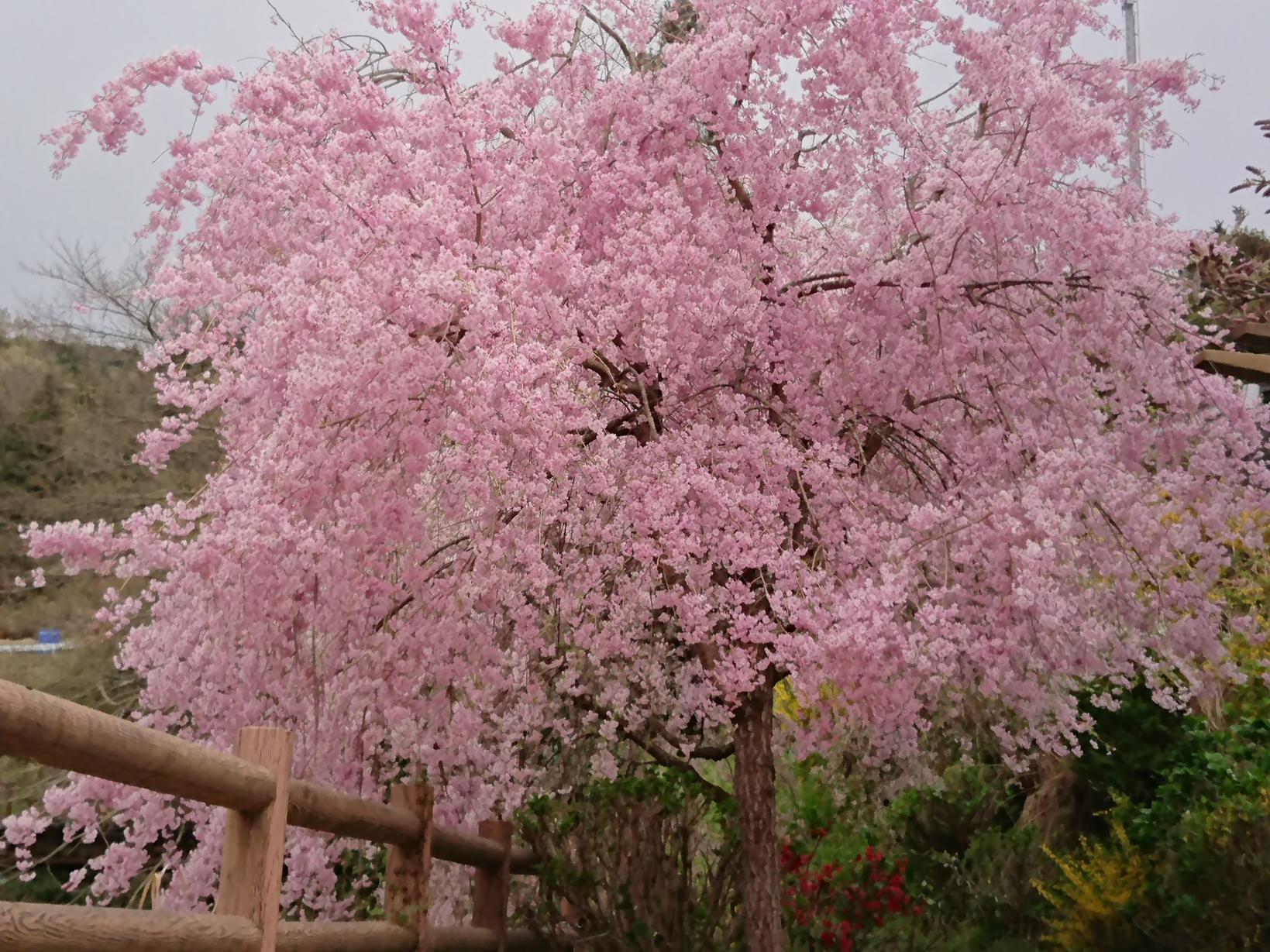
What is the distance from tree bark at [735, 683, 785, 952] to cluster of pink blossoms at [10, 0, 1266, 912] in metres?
0.25

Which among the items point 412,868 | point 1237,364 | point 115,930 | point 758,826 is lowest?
point 115,930

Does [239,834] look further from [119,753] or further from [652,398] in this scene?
[652,398]

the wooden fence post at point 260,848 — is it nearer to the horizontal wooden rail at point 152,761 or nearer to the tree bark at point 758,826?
the horizontal wooden rail at point 152,761

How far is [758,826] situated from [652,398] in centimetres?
188

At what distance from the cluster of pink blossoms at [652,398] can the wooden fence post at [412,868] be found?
15 cm

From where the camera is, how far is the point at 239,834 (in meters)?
3.23

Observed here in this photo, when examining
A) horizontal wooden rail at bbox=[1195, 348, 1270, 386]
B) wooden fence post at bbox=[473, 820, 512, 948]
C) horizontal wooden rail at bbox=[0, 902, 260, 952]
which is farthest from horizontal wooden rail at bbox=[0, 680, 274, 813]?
horizontal wooden rail at bbox=[1195, 348, 1270, 386]

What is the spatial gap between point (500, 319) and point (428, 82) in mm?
1220

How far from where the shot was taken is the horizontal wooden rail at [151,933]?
2.33 meters

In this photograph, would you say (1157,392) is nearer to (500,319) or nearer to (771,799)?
(771,799)

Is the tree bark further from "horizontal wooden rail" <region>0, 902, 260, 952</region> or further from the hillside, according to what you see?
the hillside

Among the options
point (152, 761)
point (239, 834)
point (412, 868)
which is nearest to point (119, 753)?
point (152, 761)

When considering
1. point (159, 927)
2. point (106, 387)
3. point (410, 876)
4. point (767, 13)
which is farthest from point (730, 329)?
point (106, 387)

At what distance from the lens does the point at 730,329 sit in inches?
199
